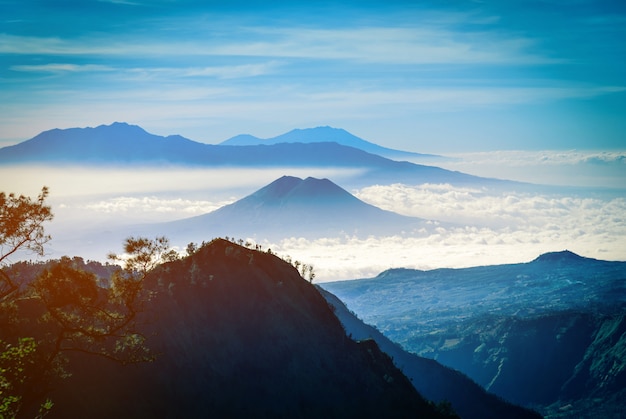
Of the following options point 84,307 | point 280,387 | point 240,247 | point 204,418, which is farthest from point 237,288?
point 84,307

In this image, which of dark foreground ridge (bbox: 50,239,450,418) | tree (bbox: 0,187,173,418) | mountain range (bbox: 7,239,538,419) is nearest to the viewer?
tree (bbox: 0,187,173,418)

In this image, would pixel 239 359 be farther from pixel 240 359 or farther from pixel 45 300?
pixel 45 300

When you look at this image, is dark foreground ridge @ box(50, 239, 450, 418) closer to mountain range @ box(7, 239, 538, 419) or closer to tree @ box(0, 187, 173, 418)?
mountain range @ box(7, 239, 538, 419)

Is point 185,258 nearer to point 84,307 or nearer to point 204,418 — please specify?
point 204,418

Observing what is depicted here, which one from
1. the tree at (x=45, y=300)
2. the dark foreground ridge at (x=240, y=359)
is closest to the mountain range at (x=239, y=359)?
the dark foreground ridge at (x=240, y=359)

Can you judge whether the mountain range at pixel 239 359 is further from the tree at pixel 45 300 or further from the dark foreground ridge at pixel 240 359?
the tree at pixel 45 300

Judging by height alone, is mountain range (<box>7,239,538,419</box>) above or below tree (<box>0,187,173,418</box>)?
below

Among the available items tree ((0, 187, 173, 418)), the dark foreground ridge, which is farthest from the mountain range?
tree ((0, 187, 173, 418))

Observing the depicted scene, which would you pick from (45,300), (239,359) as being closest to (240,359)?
(239,359)
